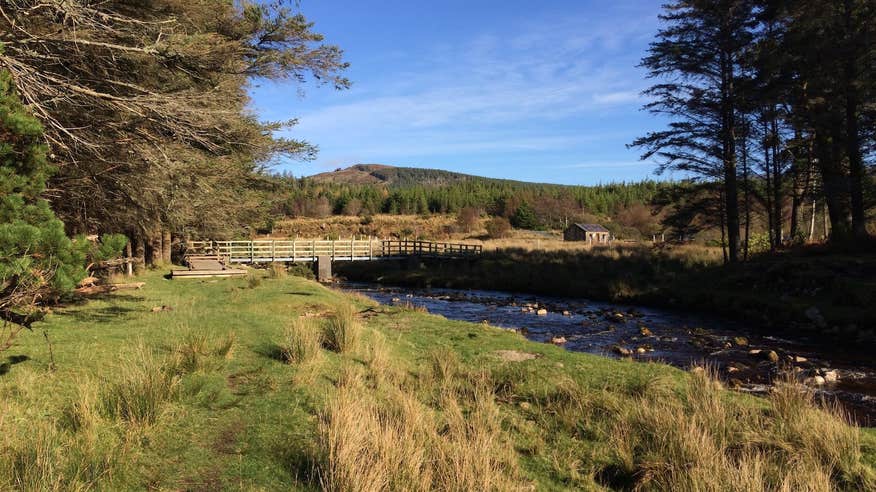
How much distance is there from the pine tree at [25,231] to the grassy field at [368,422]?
3.38 feet

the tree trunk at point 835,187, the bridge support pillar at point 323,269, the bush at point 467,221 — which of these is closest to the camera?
the tree trunk at point 835,187

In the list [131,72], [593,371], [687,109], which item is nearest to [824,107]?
[687,109]

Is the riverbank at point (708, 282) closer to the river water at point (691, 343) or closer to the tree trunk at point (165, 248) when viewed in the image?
the river water at point (691, 343)

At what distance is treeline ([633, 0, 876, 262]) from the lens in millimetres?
18688

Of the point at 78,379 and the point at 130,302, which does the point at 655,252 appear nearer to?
the point at 130,302

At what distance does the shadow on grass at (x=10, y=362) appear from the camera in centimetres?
581

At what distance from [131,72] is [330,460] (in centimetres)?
942

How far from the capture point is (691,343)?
13.4 m

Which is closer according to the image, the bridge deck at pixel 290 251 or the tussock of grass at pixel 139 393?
the tussock of grass at pixel 139 393

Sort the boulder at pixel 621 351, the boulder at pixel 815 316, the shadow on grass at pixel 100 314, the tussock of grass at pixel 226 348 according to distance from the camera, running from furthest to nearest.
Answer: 1. the boulder at pixel 815 316
2. the boulder at pixel 621 351
3. the shadow on grass at pixel 100 314
4. the tussock of grass at pixel 226 348

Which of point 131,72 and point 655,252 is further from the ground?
→ point 131,72

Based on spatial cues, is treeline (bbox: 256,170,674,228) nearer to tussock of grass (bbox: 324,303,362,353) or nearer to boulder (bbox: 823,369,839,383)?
boulder (bbox: 823,369,839,383)

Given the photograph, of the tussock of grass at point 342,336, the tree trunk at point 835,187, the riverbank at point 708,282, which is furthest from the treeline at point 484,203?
the tussock of grass at point 342,336

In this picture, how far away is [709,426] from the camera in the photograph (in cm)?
551
